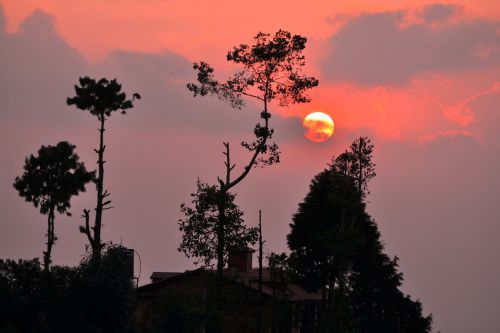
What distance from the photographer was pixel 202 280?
236 feet

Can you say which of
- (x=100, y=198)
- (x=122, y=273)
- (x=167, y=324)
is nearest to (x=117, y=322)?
(x=122, y=273)

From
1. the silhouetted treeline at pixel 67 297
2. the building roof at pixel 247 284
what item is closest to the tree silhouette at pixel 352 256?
the building roof at pixel 247 284

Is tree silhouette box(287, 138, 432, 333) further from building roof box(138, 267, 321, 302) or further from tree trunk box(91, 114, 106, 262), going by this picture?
tree trunk box(91, 114, 106, 262)

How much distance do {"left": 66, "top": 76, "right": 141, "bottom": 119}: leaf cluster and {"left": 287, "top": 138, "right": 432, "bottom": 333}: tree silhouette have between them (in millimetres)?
18579

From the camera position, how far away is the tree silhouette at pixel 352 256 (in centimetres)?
8162

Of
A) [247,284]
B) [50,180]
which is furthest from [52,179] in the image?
[247,284]

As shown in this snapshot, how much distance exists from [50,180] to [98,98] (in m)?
14.1

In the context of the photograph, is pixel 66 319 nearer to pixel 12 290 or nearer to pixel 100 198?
pixel 12 290

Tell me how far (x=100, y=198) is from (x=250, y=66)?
1504 cm

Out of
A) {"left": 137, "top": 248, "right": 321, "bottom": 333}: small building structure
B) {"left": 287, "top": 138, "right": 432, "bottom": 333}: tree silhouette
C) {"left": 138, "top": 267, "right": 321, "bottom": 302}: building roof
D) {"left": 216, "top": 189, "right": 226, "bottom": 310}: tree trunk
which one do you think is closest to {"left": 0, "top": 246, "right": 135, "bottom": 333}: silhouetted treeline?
{"left": 137, "top": 248, "right": 321, "bottom": 333}: small building structure

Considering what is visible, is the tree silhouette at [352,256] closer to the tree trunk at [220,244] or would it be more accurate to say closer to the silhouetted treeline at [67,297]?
the tree trunk at [220,244]

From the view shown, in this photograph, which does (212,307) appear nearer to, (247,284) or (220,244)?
(220,244)

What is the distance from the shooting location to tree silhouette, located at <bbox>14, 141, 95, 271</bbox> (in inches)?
3514

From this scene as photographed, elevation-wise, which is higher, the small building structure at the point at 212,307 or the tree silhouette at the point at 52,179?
the tree silhouette at the point at 52,179
